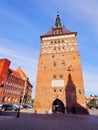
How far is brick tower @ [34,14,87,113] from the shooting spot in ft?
88.1

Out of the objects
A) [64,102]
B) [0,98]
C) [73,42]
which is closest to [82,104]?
[64,102]

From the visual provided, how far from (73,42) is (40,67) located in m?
11.2

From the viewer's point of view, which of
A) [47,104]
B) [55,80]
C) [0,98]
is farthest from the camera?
[0,98]

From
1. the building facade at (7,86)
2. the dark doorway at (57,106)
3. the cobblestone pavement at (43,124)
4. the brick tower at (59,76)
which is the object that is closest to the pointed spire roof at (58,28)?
the brick tower at (59,76)

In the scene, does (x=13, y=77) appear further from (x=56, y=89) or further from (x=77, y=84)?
(x=77, y=84)

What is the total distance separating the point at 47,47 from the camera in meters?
33.8

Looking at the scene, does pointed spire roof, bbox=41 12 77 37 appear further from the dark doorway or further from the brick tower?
the dark doorway

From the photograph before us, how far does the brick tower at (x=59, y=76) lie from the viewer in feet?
88.1

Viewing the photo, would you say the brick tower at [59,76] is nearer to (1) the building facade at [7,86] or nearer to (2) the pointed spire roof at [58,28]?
(2) the pointed spire roof at [58,28]

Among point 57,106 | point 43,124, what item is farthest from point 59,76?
point 43,124

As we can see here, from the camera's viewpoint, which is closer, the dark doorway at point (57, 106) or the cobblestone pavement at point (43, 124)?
the cobblestone pavement at point (43, 124)

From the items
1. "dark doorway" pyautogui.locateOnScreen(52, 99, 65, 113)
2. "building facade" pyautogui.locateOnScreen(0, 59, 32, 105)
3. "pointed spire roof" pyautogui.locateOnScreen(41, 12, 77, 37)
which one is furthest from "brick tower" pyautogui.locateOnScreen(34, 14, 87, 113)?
"building facade" pyautogui.locateOnScreen(0, 59, 32, 105)

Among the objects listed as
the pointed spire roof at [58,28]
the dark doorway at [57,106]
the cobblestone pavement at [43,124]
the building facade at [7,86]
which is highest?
the pointed spire roof at [58,28]

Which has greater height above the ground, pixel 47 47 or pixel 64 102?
pixel 47 47
